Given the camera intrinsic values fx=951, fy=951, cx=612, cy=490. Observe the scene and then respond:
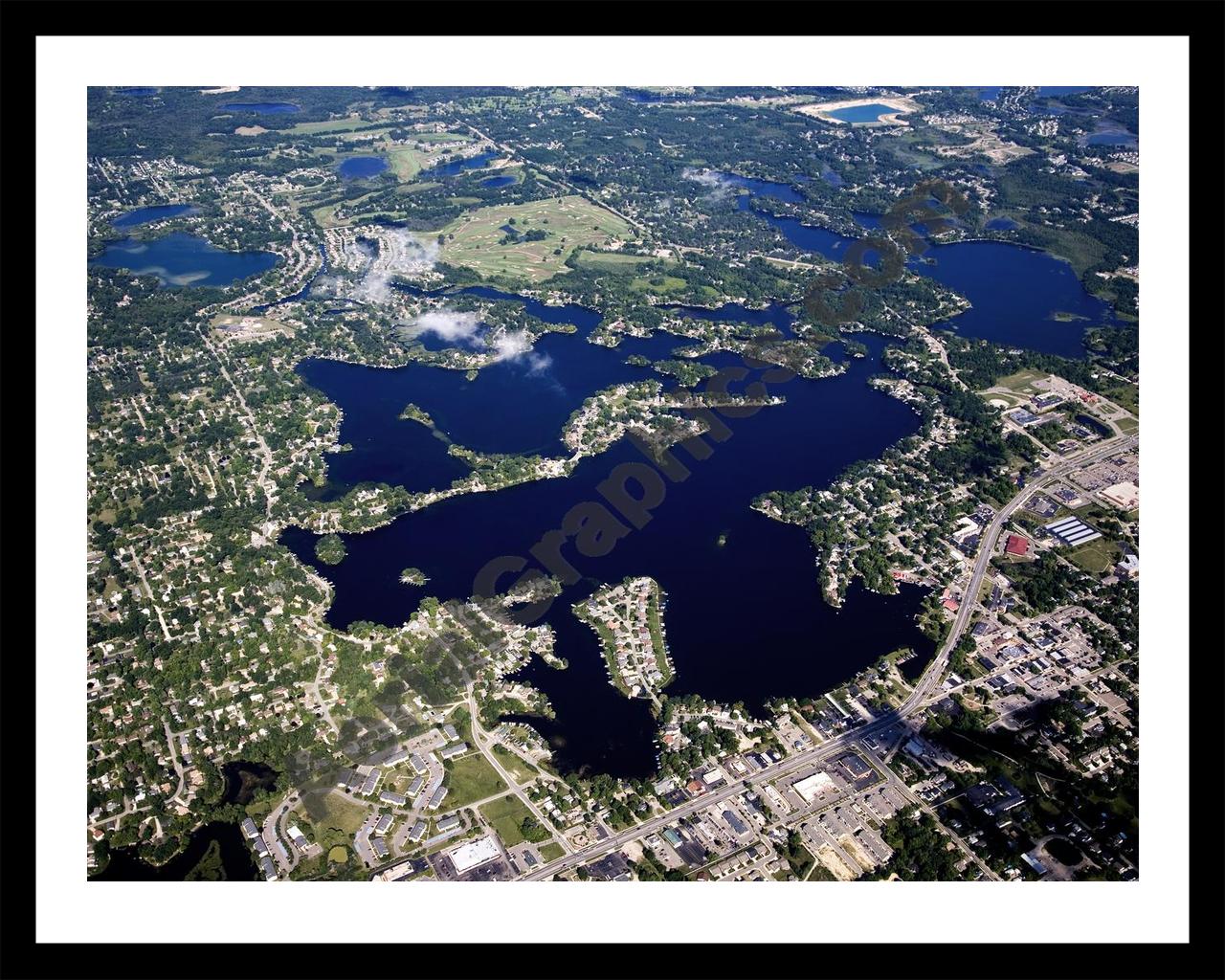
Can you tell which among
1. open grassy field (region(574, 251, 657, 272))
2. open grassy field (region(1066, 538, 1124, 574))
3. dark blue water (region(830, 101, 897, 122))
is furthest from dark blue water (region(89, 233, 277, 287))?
dark blue water (region(830, 101, 897, 122))

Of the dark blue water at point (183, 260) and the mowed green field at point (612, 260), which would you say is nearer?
the dark blue water at point (183, 260)

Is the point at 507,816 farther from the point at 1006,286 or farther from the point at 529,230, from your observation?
the point at 529,230

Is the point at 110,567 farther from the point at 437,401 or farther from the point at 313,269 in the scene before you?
the point at 313,269

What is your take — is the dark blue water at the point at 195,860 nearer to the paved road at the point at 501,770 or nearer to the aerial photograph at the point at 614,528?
the aerial photograph at the point at 614,528

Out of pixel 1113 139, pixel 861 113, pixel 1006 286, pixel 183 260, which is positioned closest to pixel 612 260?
pixel 1006 286

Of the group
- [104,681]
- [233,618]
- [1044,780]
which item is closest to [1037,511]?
[1044,780]

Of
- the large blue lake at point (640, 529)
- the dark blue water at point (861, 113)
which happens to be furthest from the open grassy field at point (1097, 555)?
the dark blue water at point (861, 113)
